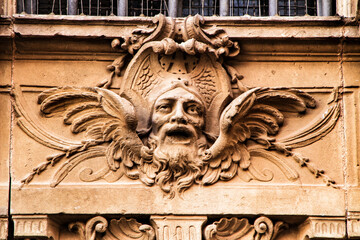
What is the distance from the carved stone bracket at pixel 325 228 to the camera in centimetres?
758

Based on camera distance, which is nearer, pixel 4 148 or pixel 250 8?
pixel 4 148

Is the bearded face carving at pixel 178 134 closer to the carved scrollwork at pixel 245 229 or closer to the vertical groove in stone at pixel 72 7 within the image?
the carved scrollwork at pixel 245 229

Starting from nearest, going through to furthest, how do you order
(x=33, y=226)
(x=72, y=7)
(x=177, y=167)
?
(x=33, y=226), (x=177, y=167), (x=72, y=7)

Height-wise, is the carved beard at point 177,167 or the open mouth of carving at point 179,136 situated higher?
the open mouth of carving at point 179,136

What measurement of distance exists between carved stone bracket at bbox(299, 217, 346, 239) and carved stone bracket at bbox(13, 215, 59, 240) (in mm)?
1964

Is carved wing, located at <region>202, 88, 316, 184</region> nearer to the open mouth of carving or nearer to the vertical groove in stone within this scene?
the open mouth of carving

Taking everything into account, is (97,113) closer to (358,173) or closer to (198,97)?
(198,97)

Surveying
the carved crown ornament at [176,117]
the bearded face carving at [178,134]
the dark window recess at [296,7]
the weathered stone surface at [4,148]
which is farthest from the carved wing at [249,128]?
the weathered stone surface at [4,148]

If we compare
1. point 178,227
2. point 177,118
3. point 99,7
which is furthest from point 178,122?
point 99,7

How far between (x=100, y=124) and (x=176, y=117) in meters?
0.63

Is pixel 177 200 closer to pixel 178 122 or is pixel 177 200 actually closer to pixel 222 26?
pixel 178 122

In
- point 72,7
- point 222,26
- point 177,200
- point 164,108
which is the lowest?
point 177,200

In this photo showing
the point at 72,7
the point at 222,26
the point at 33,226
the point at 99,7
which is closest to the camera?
the point at 33,226

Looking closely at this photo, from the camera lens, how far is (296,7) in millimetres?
8438
